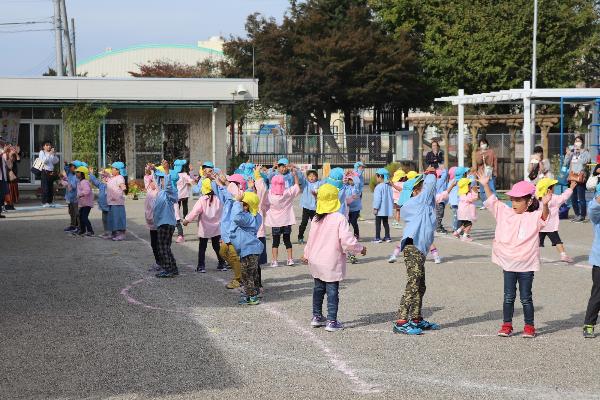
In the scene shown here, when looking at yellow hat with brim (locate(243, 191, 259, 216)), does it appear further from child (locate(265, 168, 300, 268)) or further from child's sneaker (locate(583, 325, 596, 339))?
child's sneaker (locate(583, 325, 596, 339))

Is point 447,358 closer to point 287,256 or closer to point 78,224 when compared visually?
point 287,256

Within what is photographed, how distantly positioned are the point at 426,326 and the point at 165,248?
16.8ft

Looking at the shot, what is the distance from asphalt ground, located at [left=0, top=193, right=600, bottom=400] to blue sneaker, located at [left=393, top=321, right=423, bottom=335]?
13cm

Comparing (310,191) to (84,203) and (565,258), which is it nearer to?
(565,258)

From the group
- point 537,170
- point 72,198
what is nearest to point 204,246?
point 72,198

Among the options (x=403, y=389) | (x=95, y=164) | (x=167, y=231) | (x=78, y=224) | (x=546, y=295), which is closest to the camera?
(x=403, y=389)

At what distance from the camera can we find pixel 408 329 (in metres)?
9.47

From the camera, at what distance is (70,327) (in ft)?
32.3

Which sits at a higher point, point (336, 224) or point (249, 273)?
point (336, 224)

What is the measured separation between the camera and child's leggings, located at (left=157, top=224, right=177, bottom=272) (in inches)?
534

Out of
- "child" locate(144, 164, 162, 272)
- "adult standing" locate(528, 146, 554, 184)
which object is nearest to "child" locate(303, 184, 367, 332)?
"child" locate(144, 164, 162, 272)

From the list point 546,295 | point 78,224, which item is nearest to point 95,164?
point 78,224

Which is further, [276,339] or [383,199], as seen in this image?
[383,199]

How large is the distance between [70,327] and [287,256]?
645 centimetres
